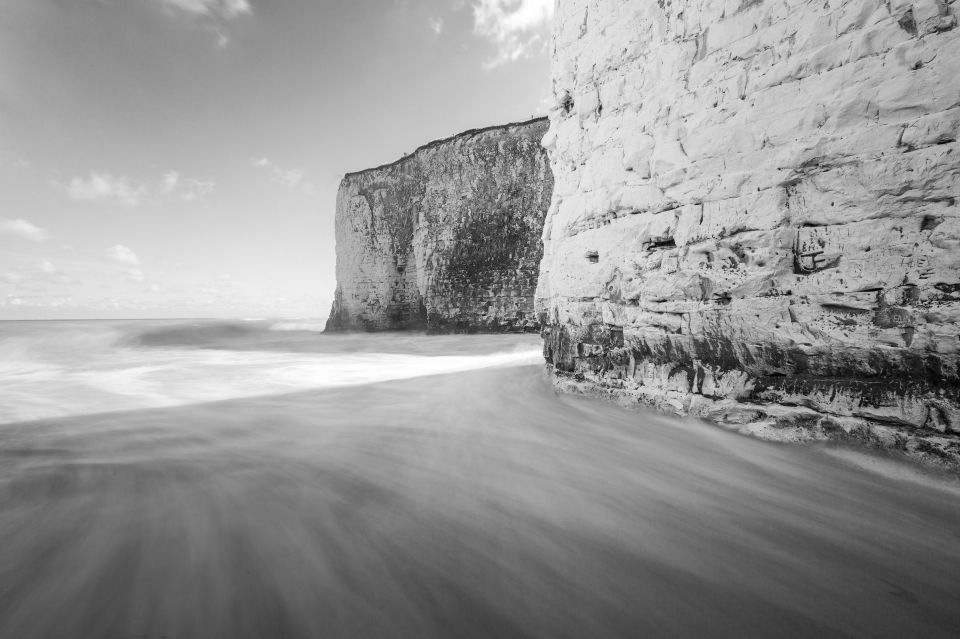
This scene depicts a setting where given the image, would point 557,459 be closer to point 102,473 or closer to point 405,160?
point 102,473

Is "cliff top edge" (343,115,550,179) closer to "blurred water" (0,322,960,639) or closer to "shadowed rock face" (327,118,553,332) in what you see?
"shadowed rock face" (327,118,553,332)

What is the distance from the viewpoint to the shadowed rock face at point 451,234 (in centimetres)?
826

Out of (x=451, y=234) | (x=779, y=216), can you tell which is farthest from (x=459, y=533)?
(x=451, y=234)

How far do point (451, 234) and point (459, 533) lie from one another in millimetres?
8435

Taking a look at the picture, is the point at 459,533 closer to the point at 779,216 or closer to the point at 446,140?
the point at 779,216

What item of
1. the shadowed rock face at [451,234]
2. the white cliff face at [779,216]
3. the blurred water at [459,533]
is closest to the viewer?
the blurred water at [459,533]

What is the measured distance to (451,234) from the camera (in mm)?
8992

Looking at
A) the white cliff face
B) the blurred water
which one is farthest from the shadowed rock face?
the blurred water

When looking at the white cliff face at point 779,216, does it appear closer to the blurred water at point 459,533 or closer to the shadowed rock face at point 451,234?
the blurred water at point 459,533

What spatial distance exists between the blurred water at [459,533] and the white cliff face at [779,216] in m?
0.24

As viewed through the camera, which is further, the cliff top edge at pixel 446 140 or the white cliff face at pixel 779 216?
the cliff top edge at pixel 446 140

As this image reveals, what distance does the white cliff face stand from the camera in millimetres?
1273

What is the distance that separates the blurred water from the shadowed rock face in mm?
6620

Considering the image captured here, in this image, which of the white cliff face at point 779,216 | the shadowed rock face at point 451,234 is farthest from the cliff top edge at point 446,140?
the white cliff face at point 779,216
